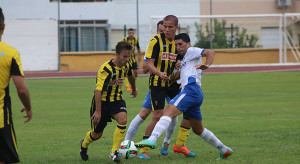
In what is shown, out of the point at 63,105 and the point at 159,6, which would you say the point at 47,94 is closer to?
the point at 63,105

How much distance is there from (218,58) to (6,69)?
99.4 feet

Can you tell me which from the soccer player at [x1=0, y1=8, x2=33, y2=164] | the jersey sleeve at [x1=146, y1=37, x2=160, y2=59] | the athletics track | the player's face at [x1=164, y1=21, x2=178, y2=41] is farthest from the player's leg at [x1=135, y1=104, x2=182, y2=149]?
the athletics track

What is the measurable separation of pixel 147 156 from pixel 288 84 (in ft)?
48.2

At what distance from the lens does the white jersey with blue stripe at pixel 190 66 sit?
7.43 metres

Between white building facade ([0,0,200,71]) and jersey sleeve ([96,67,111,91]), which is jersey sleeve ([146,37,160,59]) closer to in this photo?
jersey sleeve ([96,67,111,91])

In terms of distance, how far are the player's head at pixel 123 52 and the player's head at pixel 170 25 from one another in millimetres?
774

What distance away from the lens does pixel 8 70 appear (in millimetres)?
5223

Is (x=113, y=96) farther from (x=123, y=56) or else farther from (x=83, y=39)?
(x=83, y=39)

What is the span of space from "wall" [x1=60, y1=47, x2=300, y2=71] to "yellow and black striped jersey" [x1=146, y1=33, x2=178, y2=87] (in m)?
26.8

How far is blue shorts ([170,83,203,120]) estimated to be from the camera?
23.6 feet

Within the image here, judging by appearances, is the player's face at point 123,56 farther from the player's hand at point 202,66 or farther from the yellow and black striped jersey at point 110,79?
the player's hand at point 202,66

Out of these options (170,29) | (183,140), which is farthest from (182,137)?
(170,29)

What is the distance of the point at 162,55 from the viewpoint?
8.10 metres

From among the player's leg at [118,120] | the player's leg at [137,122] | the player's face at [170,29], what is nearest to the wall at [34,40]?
the player's leg at [137,122]
